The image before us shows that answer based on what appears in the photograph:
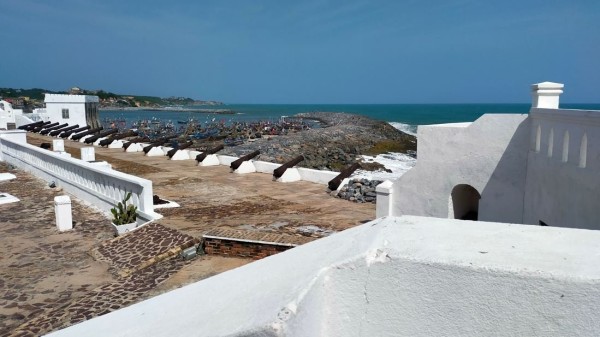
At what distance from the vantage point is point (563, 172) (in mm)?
5957

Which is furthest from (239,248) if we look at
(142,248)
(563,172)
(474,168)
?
(563,172)

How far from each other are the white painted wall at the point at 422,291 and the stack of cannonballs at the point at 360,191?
364 inches

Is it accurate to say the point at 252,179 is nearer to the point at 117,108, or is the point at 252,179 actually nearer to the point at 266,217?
the point at 266,217

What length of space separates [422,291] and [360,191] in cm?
994

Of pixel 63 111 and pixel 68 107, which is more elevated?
pixel 68 107

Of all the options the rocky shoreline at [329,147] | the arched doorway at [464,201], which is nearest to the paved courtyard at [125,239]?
the arched doorway at [464,201]

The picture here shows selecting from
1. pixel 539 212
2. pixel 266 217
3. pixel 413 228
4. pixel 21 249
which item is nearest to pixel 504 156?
pixel 539 212

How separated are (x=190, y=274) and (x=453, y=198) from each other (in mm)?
4859

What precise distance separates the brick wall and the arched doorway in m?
3.55

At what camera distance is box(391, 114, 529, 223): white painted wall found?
7500mm

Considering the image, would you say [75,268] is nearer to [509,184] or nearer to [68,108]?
[509,184]

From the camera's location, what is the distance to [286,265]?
7.53 ft

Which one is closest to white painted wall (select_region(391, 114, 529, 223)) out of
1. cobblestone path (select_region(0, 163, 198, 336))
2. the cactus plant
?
cobblestone path (select_region(0, 163, 198, 336))

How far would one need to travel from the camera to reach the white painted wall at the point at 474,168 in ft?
24.6
